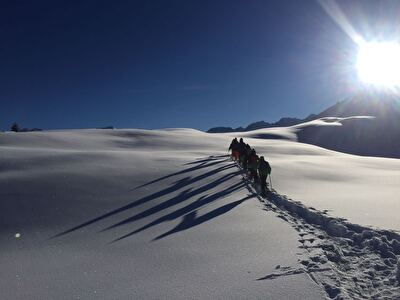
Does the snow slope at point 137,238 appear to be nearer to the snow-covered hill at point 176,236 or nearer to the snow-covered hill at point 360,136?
the snow-covered hill at point 176,236

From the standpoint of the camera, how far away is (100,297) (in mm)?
5586

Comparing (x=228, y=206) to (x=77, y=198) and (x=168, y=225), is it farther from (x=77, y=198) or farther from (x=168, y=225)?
(x=77, y=198)

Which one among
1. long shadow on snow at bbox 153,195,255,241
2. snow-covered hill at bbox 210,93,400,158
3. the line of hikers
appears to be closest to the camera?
long shadow on snow at bbox 153,195,255,241

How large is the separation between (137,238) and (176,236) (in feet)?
2.87

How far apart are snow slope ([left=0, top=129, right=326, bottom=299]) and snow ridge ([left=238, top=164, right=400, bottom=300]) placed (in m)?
0.21

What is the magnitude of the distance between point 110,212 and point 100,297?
17.6ft

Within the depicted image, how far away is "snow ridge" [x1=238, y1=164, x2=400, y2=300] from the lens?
5.53m

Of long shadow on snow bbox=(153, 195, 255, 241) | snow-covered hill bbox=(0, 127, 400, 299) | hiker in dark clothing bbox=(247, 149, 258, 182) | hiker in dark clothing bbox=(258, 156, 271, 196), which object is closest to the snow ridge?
snow-covered hill bbox=(0, 127, 400, 299)

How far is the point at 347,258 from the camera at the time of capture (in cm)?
689

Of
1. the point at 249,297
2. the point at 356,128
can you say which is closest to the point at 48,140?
the point at 249,297

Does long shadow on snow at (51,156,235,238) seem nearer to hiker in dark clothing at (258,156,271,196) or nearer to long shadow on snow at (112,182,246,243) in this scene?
long shadow on snow at (112,182,246,243)

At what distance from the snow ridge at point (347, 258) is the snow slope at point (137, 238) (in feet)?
0.69

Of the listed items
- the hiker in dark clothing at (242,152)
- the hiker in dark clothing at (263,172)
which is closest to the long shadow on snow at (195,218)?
the hiker in dark clothing at (263,172)

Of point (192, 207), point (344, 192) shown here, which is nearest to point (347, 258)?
point (192, 207)
